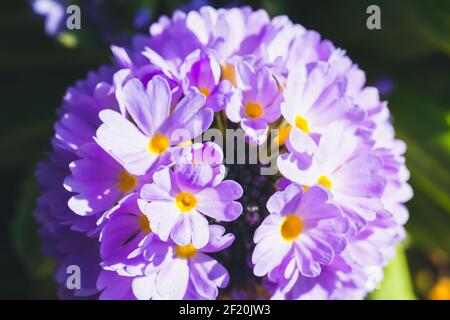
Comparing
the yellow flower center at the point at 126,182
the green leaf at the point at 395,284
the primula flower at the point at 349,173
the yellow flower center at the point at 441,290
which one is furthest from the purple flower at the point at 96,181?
the yellow flower center at the point at 441,290

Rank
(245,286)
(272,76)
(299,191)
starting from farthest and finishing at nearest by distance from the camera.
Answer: (245,286) < (272,76) < (299,191)

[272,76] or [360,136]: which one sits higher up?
[272,76]

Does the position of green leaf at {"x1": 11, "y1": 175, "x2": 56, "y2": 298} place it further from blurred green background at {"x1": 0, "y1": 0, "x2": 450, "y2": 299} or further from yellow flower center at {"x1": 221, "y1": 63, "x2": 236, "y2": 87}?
yellow flower center at {"x1": 221, "y1": 63, "x2": 236, "y2": 87}

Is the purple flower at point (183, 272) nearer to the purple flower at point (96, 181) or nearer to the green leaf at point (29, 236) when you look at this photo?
the purple flower at point (96, 181)

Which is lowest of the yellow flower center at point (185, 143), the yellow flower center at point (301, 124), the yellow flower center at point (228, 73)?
the yellow flower center at point (185, 143)

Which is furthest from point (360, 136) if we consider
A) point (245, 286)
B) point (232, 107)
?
point (245, 286)

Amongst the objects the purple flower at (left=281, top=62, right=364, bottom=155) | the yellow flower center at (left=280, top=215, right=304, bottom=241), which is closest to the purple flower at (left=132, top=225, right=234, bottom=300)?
the yellow flower center at (left=280, top=215, right=304, bottom=241)

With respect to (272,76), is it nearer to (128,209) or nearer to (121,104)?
(121,104)
